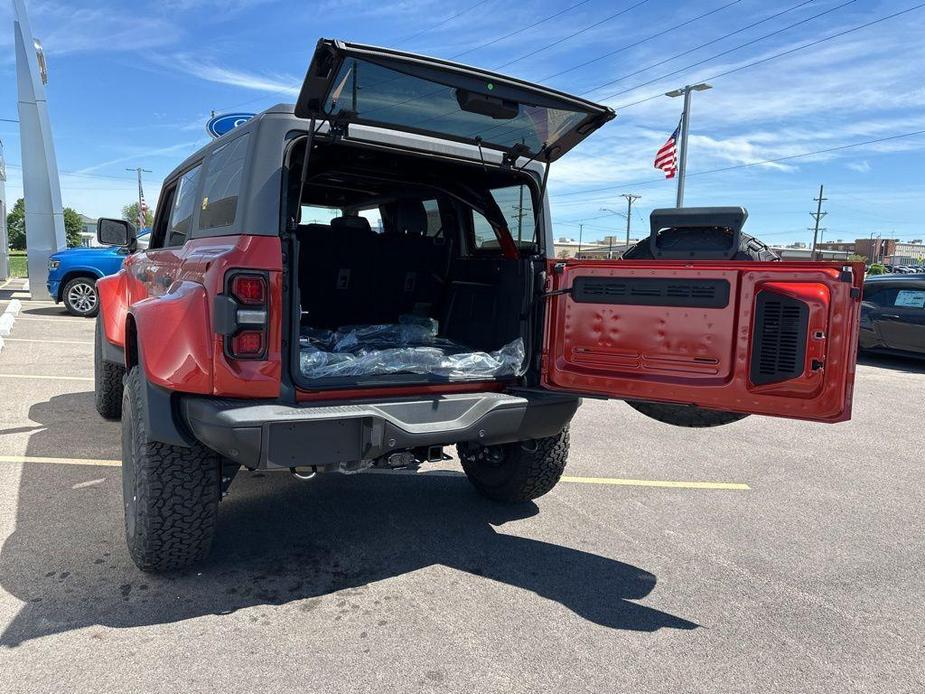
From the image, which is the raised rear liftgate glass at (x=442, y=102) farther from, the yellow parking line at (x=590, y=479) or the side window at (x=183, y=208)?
the yellow parking line at (x=590, y=479)

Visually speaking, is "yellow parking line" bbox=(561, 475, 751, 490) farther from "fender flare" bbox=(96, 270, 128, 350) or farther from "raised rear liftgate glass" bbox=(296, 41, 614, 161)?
"fender flare" bbox=(96, 270, 128, 350)

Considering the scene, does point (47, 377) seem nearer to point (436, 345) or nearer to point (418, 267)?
point (418, 267)

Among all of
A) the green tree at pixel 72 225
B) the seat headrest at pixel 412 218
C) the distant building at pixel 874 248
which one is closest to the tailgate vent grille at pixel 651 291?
the seat headrest at pixel 412 218

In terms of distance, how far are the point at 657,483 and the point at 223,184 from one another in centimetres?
331

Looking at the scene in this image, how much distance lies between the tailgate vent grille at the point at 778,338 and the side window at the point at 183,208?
2.71 m

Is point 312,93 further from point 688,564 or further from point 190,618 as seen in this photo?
point 688,564

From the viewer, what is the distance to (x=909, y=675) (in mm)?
2412

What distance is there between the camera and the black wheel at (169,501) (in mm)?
2768

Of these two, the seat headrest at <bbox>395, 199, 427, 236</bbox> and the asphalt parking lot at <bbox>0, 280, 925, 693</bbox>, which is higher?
the seat headrest at <bbox>395, 199, 427, 236</bbox>

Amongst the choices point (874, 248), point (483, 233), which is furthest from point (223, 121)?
point (874, 248)

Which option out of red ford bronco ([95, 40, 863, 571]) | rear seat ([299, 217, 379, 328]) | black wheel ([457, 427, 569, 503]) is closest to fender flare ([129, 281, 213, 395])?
red ford bronco ([95, 40, 863, 571])

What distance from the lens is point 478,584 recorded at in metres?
3.02

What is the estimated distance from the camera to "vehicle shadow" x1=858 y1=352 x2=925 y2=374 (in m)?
10.3

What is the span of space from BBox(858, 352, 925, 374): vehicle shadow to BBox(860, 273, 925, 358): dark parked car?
10.2 inches
